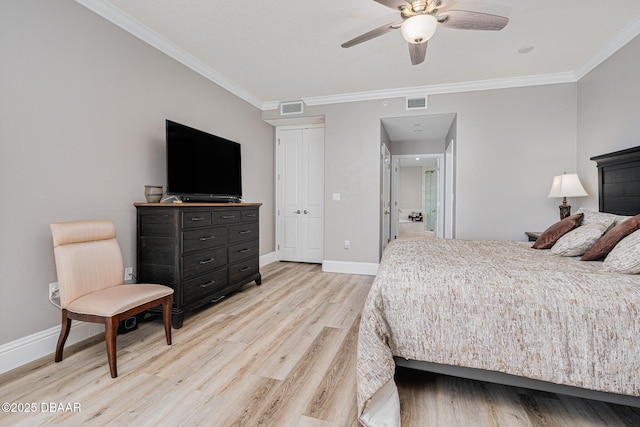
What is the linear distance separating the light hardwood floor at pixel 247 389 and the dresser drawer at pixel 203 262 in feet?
1.58

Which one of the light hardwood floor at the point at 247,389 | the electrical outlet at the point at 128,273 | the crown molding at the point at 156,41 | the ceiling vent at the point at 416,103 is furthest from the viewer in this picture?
the ceiling vent at the point at 416,103

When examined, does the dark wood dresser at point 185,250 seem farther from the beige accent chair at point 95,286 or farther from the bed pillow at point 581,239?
the bed pillow at point 581,239

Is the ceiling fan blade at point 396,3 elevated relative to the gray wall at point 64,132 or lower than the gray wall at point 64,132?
elevated

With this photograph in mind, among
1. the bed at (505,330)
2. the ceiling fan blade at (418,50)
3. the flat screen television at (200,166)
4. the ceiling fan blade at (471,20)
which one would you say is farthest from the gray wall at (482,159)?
the bed at (505,330)

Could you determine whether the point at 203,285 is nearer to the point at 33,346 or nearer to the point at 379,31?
the point at 33,346

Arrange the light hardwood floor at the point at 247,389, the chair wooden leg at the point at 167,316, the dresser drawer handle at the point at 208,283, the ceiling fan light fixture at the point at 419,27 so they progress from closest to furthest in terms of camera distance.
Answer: the light hardwood floor at the point at 247,389, the ceiling fan light fixture at the point at 419,27, the chair wooden leg at the point at 167,316, the dresser drawer handle at the point at 208,283

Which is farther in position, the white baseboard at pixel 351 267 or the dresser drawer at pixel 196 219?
the white baseboard at pixel 351 267

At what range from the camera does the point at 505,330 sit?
137cm

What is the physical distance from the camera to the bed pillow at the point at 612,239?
179 centimetres

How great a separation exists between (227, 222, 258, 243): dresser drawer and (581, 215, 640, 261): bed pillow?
3.04 meters

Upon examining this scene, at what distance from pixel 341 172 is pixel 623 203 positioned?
10.3 feet

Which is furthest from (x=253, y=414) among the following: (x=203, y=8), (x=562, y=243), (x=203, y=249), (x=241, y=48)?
(x=241, y=48)

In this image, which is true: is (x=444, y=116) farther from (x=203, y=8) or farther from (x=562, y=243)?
(x=203, y=8)

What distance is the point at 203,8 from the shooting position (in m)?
2.39
